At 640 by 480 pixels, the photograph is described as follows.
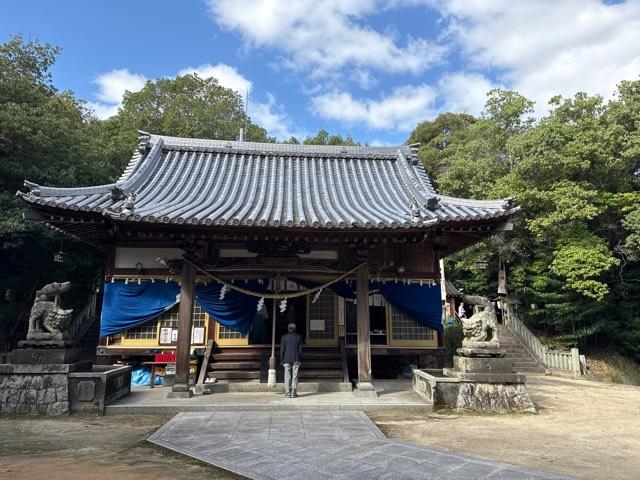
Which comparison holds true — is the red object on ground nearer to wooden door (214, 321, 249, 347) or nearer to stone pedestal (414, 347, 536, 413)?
wooden door (214, 321, 249, 347)

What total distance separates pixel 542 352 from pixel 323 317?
40.8ft

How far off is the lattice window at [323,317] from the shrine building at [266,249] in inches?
1.3

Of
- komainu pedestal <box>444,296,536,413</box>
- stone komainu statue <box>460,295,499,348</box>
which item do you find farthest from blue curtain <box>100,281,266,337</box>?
komainu pedestal <box>444,296,536,413</box>

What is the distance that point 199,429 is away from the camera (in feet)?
24.2

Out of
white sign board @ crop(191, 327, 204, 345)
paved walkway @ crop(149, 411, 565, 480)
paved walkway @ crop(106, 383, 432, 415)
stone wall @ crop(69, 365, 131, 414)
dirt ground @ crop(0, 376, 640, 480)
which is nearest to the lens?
paved walkway @ crop(149, 411, 565, 480)

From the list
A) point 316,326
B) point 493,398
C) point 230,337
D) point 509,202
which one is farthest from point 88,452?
point 509,202

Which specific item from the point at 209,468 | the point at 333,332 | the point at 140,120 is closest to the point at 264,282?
the point at 333,332

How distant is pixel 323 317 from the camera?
45.3 feet

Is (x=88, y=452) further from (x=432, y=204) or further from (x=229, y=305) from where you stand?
(x=432, y=204)

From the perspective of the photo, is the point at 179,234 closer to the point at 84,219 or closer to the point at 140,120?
the point at 84,219

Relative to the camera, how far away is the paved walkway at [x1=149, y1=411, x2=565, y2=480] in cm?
496

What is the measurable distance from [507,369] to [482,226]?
355cm

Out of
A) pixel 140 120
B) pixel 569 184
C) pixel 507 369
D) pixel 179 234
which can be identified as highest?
pixel 140 120

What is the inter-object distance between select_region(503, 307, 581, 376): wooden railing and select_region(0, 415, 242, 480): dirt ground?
55.5 ft
